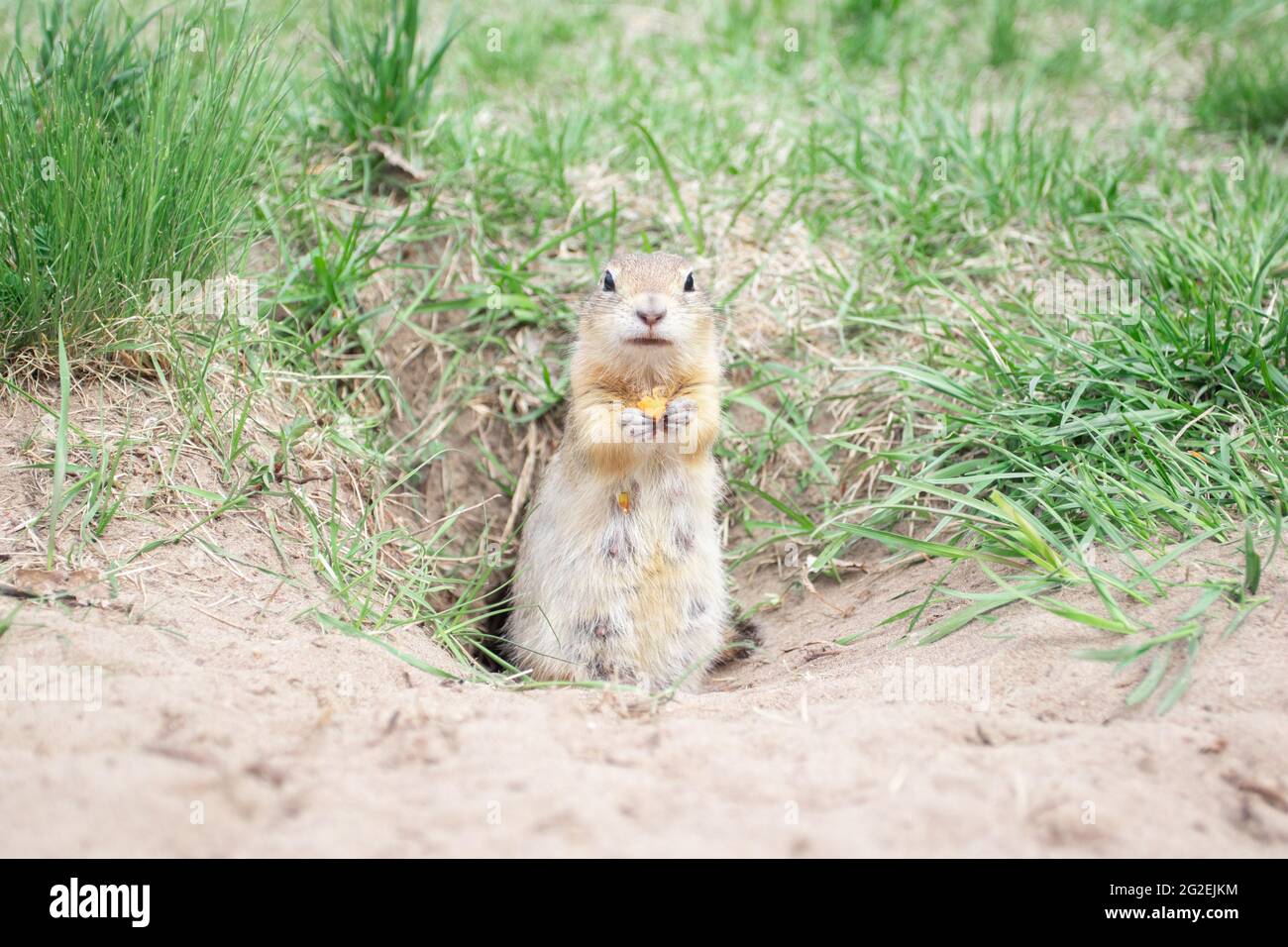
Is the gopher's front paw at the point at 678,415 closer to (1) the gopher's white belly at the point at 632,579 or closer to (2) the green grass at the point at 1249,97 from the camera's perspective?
(1) the gopher's white belly at the point at 632,579

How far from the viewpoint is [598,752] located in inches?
126

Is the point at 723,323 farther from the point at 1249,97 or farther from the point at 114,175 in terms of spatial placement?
the point at 1249,97

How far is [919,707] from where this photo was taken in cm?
347

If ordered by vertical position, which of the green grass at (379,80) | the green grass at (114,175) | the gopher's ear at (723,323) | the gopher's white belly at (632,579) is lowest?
the gopher's white belly at (632,579)

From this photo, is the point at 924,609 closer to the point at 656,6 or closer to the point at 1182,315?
the point at 1182,315

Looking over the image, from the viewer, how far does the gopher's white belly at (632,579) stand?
497 centimetres

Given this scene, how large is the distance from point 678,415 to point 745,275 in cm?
181

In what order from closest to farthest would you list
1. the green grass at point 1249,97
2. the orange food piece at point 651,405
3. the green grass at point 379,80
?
the orange food piece at point 651,405, the green grass at point 379,80, the green grass at point 1249,97

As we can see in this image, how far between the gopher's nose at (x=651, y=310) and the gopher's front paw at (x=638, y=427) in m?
0.39

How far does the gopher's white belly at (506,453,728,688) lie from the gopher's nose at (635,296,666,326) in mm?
639

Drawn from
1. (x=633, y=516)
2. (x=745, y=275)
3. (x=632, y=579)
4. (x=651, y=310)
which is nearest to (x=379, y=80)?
(x=745, y=275)

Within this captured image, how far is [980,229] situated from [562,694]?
3.87 metres

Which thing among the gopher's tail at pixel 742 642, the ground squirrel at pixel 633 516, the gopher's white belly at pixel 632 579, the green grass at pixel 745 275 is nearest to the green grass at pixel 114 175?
the green grass at pixel 745 275

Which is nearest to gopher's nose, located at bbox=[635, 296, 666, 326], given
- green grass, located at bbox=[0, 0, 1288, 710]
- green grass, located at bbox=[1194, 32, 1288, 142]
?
green grass, located at bbox=[0, 0, 1288, 710]
